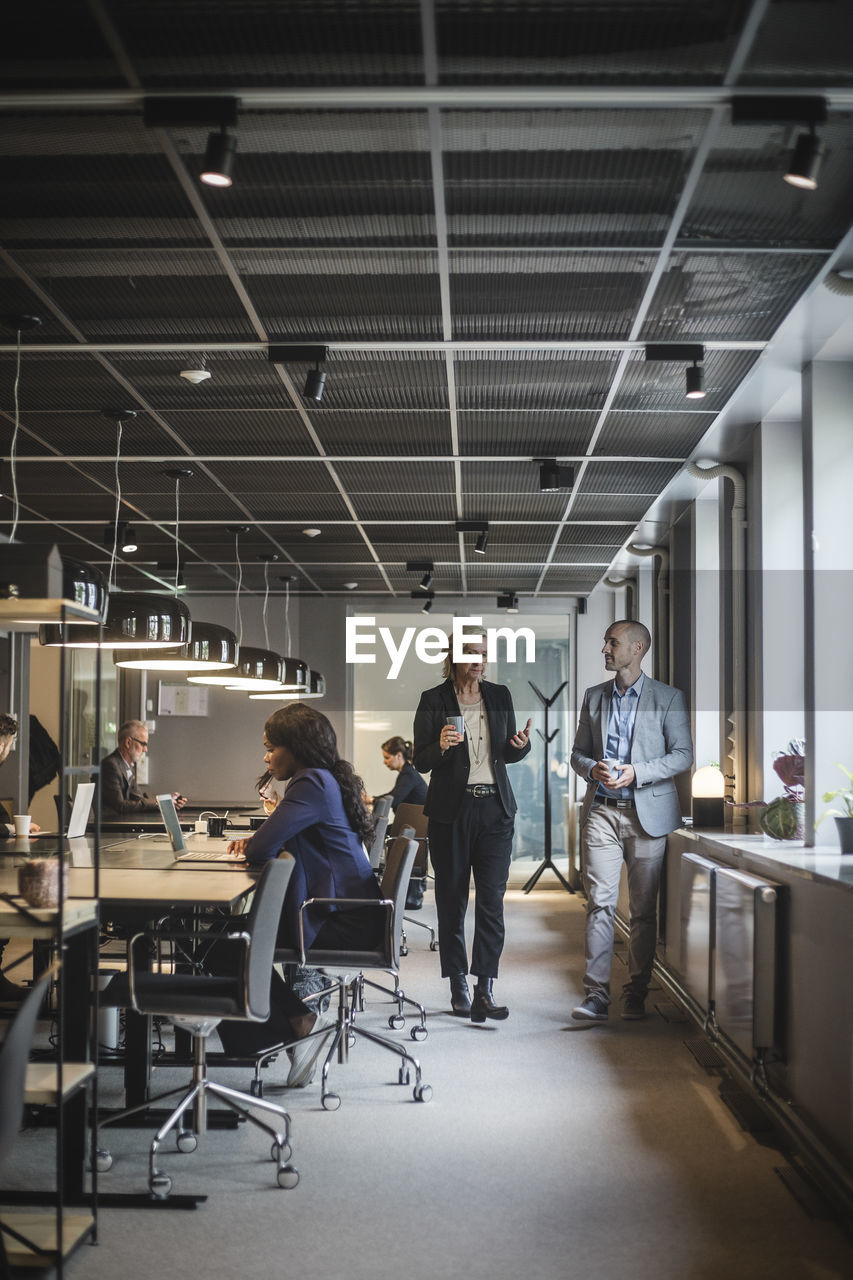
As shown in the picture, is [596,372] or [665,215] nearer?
[665,215]

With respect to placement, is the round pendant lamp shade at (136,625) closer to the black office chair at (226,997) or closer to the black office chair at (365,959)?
the black office chair at (365,959)

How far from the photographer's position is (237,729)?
11.7 meters

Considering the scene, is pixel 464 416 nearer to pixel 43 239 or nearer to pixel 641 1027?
pixel 43 239

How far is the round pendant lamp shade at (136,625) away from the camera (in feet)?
16.8

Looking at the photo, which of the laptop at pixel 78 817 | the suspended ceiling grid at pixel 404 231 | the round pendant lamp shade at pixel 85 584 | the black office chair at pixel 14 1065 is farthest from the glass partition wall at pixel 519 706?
the black office chair at pixel 14 1065

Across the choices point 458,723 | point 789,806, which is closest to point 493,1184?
point 789,806

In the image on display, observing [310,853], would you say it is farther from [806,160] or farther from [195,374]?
[806,160]

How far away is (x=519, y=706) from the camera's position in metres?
12.2

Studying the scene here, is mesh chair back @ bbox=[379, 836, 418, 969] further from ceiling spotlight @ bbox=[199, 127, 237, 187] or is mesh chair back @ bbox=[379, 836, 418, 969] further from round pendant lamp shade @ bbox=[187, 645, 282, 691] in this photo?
round pendant lamp shade @ bbox=[187, 645, 282, 691]

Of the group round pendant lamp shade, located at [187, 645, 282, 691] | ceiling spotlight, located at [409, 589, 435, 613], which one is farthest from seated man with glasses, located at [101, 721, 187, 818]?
ceiling spotlight, located at [409, 589, 435, 613]

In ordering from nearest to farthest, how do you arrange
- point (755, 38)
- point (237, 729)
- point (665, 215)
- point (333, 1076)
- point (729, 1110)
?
point (755, 38) < point (665, 215) < point (729, 1110) < point (333, 1076) < point (237, 729)

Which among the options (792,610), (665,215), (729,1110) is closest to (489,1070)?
(729,1110)

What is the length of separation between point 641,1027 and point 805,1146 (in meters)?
2.02

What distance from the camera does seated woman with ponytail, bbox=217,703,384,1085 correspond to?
457cm
